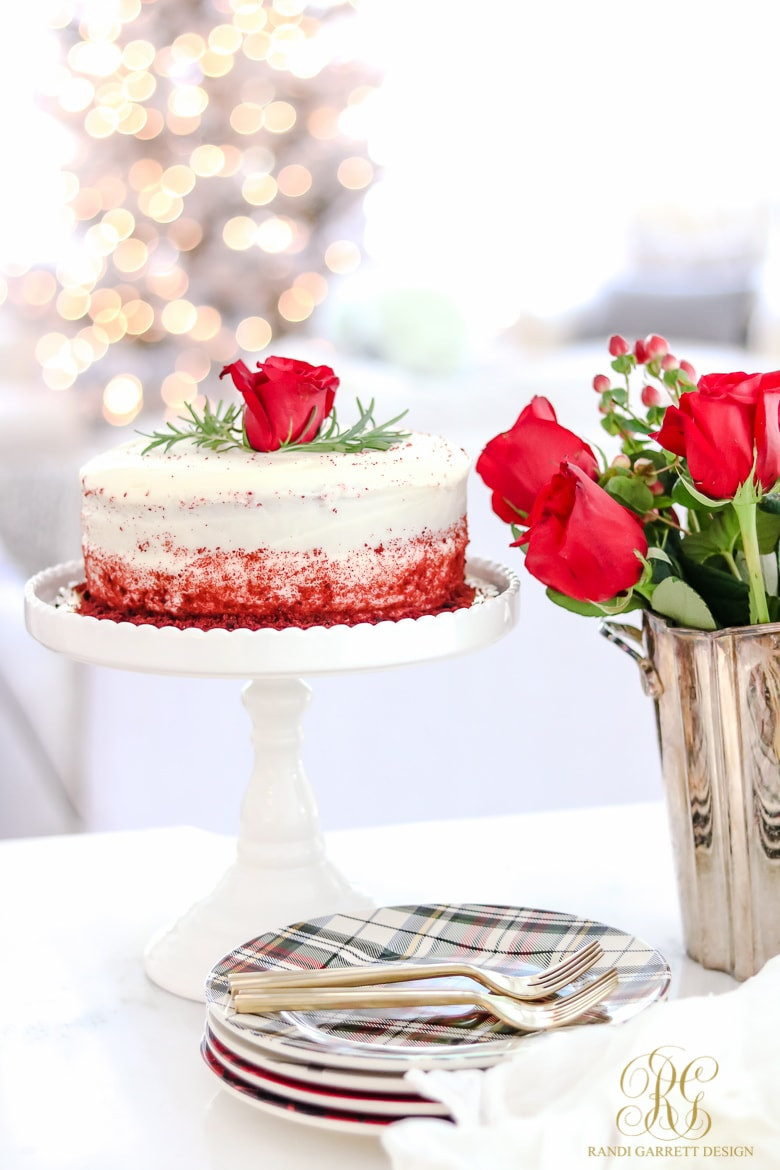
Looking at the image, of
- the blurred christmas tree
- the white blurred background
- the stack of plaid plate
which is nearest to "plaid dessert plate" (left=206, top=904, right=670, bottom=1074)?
the stack of plaid plate

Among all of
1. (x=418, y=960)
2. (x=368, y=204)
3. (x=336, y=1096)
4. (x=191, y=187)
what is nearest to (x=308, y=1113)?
(x=336, y=1096)

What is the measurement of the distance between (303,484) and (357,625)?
0.34 feet

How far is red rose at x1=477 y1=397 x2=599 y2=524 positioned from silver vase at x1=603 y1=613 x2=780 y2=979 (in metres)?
0.12

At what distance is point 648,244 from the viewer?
5656 mm

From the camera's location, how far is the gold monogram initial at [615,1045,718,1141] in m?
0.57

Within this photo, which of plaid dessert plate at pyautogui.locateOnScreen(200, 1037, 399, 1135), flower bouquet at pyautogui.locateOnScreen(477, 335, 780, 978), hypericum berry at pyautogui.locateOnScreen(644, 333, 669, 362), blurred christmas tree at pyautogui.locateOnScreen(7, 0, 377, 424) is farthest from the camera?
blurred christmas tree at pyautogui.locateOnScreen(7, 0, 377, 424)

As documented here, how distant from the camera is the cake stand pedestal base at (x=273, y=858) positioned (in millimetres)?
939

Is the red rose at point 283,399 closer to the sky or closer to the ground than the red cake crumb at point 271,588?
closer to the sky

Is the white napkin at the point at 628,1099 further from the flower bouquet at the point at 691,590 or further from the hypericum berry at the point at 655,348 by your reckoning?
the hypericum berry at the point at 655,348

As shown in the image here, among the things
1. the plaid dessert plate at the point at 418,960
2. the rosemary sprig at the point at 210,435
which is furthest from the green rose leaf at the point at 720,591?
the rosemary sprig at the point at 210,435

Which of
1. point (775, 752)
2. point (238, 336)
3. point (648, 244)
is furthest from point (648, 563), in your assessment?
point (648, 244)

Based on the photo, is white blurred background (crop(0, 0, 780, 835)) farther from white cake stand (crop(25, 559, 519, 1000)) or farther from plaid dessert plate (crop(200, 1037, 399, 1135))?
plaid dessert plate (crop(200, 1037, 399, 1135))

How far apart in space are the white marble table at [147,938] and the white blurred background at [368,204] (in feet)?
6.61

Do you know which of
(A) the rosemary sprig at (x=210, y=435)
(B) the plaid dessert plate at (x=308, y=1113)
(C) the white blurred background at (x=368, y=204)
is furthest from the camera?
(C) the white blurred background at (x=368, y=204)
